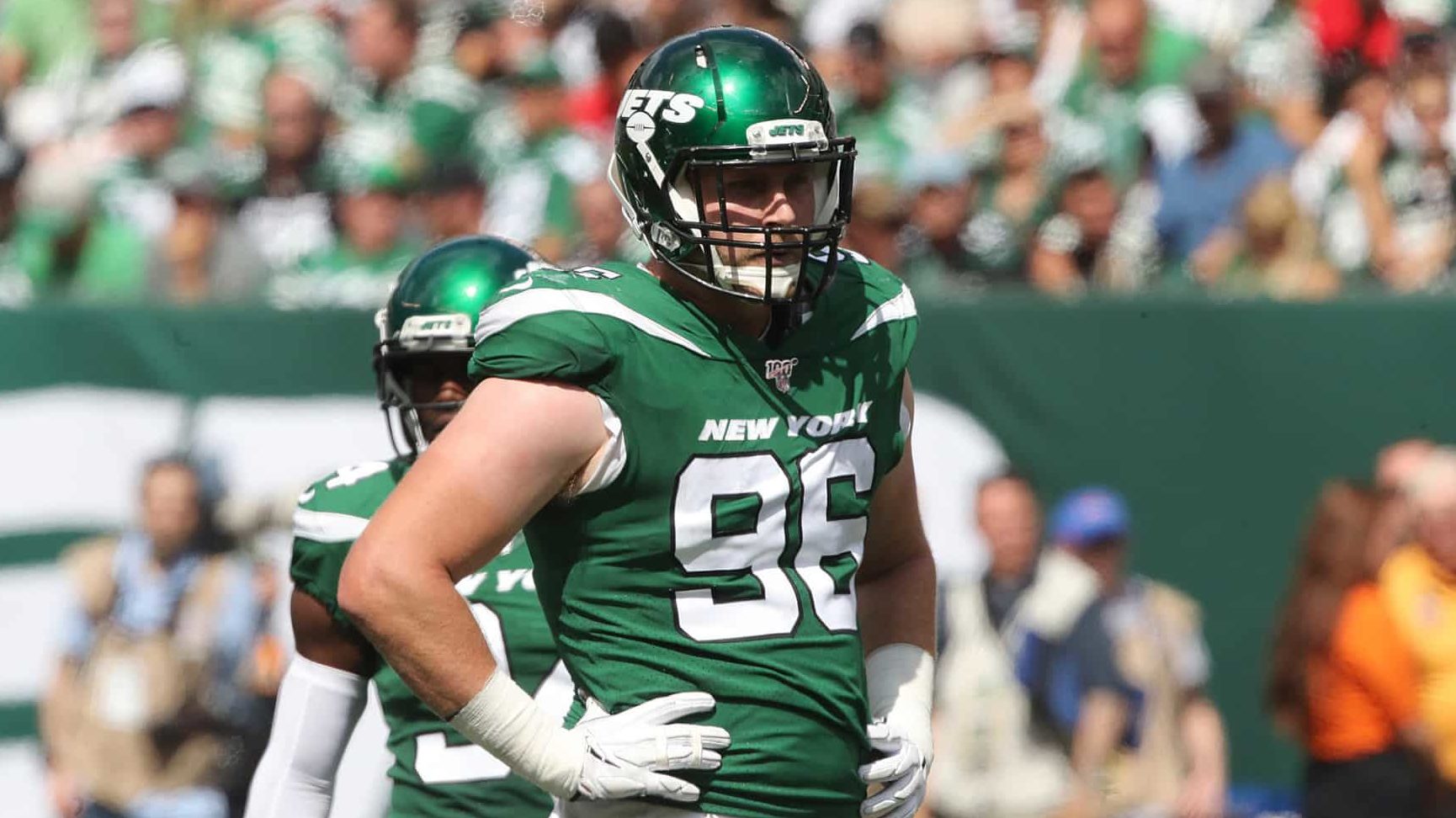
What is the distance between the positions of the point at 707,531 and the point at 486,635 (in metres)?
0.85

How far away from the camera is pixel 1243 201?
6547 mm

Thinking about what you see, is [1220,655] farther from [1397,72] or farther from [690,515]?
[690,515]

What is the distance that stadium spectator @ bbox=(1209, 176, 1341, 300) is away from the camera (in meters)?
6.52

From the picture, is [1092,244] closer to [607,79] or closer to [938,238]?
[938,238]

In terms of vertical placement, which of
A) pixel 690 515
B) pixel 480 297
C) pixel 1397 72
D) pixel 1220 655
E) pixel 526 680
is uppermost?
pixel 1397 72

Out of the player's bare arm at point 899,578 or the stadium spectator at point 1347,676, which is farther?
the stadium spectator at point 1347,676

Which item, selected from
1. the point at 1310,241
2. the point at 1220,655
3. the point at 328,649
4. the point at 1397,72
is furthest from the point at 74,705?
the point at 1397,72

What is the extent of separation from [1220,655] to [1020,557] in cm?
64

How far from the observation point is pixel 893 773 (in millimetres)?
2691

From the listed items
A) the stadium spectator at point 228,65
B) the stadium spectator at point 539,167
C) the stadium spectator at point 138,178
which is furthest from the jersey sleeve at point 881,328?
the stadium spectator at point 228,65

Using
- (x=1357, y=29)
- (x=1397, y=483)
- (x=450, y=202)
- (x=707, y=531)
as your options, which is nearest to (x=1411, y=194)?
(x=1357, y=29)

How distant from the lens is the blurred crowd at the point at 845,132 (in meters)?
6.55

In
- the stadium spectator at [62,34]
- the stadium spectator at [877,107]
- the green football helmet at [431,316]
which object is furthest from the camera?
the stadium spectator at [62,34]

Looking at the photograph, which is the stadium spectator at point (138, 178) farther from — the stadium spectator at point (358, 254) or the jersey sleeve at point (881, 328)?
the jersey sleeve at point (881, 328)
